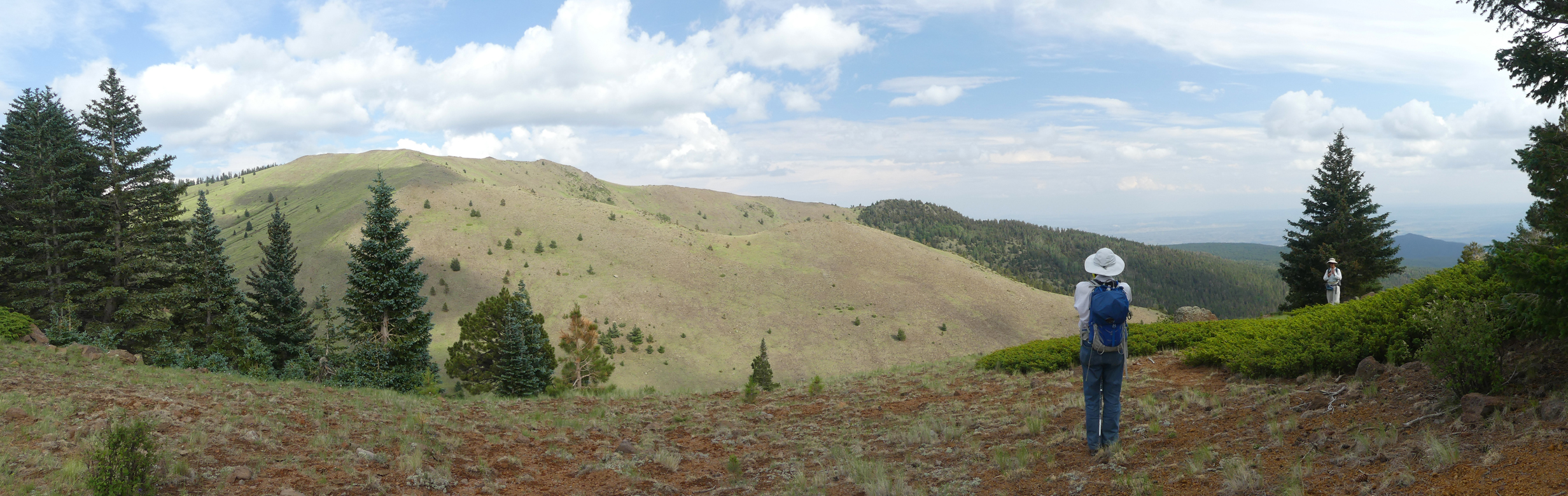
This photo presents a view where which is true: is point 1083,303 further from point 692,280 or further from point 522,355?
point 692,280

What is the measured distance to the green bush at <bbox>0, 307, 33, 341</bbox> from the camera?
17484 mm

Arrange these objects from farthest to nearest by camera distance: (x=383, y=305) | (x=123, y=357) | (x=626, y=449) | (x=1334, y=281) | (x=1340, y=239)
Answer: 1. (x=1340, y=239)
2. (x=383, y=305)
3. (x=1334, y=281)
4. (x=123, y=357)
5. (x=626, y=449)

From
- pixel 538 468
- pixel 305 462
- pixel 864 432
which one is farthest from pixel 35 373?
pixel 864 432

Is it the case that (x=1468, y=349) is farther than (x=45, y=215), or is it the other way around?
(x=45, y=215)

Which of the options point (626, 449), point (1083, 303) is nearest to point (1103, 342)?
point (1083, 303)

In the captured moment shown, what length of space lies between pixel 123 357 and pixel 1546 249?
89.8 feet

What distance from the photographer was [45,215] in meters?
28.6


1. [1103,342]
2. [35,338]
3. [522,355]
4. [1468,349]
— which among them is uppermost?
[1468,349]

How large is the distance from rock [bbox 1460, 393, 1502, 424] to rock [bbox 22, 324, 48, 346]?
2961 centimetres

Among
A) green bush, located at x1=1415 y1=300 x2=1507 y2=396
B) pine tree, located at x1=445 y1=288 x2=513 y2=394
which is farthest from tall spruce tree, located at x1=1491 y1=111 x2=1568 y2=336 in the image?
pine tree, located at x1=445 y1=288 x2=513 y2=394

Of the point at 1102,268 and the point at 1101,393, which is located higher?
the point at 1102,268

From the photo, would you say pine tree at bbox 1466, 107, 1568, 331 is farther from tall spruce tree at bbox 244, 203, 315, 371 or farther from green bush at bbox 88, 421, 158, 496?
tall spruce tree at bbox 244, 203, 315, 371

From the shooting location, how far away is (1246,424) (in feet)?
25.2

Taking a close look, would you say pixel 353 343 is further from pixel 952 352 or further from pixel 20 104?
pixel 952 352
